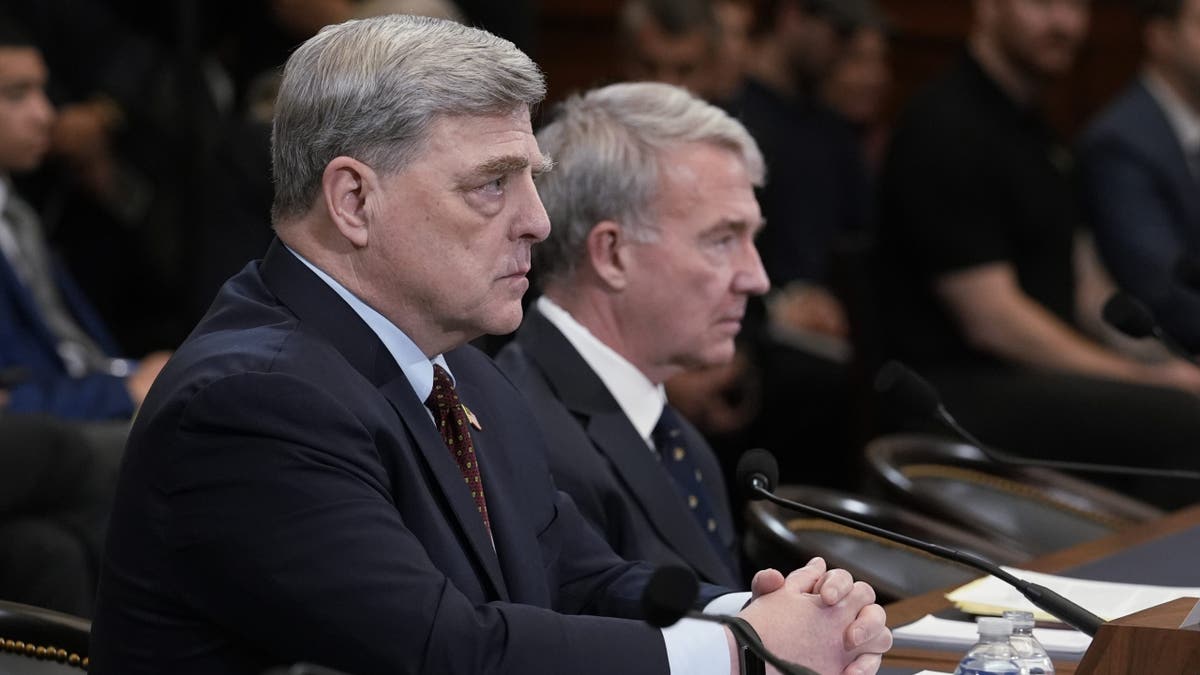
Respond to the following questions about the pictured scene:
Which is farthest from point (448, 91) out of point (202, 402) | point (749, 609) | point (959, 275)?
point (959, 275)

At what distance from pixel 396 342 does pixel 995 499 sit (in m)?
1.64

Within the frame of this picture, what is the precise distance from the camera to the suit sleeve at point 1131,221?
4.29 metres

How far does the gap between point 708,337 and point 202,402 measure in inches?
43.0

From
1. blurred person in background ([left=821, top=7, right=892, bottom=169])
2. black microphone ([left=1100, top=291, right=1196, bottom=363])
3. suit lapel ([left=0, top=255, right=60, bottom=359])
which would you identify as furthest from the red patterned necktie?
blurred person in background ([left=821, top=7, right=892, bottom=169])

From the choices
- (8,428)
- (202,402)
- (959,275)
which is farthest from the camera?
(959,275)

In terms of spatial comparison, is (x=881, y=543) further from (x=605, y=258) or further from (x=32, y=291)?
(x=32, y=291)

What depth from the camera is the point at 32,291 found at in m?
3.64

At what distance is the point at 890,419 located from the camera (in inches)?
171

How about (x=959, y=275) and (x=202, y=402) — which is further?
(x=959, y=275)

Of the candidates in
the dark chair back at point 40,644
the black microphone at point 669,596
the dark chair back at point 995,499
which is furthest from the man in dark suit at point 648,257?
the black microphone at point 669,596

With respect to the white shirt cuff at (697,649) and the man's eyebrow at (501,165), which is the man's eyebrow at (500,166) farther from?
the white shirt cuff at (697,649)

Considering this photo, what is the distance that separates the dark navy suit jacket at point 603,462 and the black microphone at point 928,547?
37 cm

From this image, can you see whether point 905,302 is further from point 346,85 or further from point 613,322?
point 346,85

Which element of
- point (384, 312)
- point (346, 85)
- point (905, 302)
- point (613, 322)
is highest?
point (346, 85)
